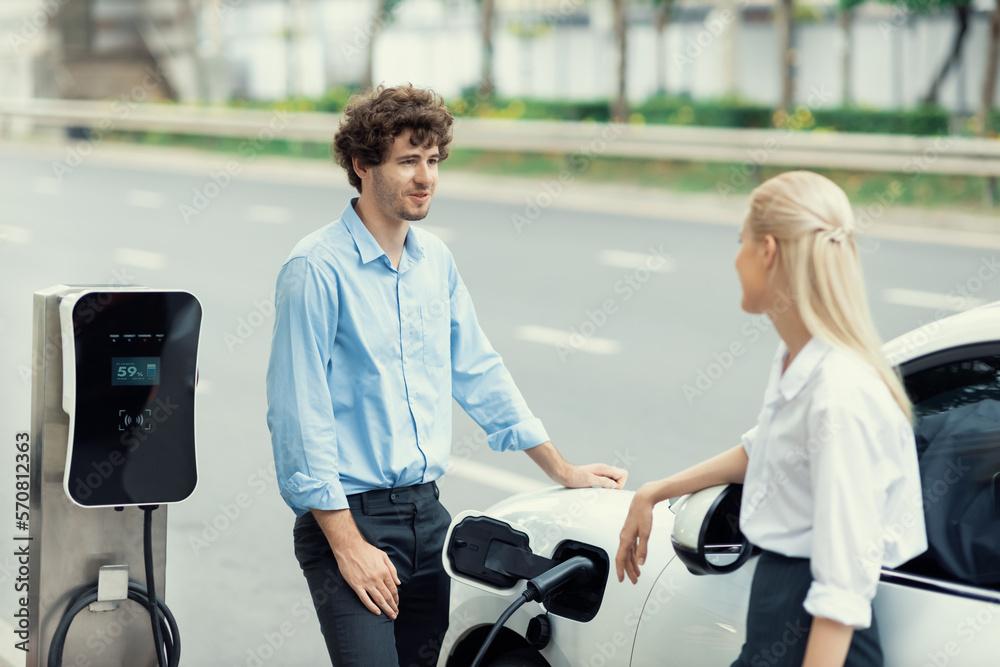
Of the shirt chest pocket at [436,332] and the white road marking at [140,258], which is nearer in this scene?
the shirt chest pocket at [436,332]

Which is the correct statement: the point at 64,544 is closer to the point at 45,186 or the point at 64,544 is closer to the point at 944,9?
the point at 45,186

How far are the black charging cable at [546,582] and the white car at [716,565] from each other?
0.05 m

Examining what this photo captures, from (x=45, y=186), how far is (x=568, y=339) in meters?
12.5

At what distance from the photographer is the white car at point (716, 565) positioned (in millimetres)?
2186

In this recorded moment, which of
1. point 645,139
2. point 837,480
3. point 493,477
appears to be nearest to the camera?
point 837,480

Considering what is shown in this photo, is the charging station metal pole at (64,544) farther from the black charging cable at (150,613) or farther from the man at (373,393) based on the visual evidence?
the man at (373,393)

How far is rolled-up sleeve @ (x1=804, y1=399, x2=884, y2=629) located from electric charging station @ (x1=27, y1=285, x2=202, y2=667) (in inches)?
69.0

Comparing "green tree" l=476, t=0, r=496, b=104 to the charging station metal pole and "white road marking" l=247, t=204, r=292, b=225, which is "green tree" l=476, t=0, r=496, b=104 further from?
the charging station metal pole

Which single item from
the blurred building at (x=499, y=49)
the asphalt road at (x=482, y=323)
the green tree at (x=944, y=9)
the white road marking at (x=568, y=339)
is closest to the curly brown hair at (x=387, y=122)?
the asphalt road at (x=482, y=323)

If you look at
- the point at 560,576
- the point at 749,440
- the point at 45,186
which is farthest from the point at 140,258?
the point at 749,440

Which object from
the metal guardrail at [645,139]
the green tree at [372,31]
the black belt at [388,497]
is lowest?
the black belt at [388,497]

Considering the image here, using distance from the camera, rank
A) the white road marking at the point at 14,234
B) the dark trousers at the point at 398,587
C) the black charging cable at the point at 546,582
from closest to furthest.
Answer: the black charging cable at the point at 546,582 < the dark trousers at the point at 398,587 < the white road marking at the point at 14,234

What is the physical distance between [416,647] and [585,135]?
591 inches

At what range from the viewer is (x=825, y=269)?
2.02 meters
